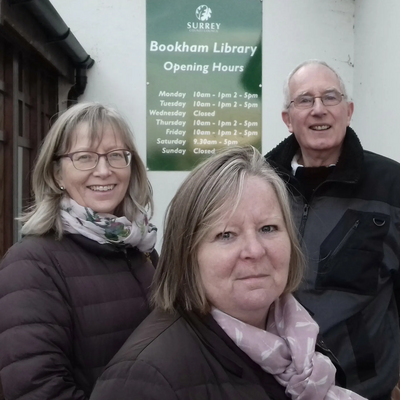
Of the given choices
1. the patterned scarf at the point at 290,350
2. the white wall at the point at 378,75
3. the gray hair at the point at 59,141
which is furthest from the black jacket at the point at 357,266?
the white wall at the point at 378,75

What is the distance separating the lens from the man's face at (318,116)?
197 cm

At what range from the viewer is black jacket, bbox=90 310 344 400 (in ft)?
3.31

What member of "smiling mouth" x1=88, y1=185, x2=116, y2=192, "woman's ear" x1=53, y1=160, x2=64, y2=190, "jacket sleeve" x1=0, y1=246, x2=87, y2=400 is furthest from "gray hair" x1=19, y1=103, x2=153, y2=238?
"jacket sleeve" x1=0, y1=246, x2=87, y2=400

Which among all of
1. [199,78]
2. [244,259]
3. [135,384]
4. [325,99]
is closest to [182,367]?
[135,384]

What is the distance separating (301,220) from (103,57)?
2726mm

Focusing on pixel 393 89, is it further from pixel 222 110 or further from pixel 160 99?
pixel 160 99

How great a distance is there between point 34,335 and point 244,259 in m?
0.60

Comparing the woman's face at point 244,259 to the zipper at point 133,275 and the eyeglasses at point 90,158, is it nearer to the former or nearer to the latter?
the zipper at point 133,275

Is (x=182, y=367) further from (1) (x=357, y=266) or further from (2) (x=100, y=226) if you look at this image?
(1) (x=357, y=266)

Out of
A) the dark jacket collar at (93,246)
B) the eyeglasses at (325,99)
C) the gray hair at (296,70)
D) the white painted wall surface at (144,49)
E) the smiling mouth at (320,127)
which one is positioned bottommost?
the dark jacket collar at (93,246)

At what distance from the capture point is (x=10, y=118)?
3.03 m

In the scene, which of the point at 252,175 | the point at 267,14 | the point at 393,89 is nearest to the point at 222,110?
the point at 267,14

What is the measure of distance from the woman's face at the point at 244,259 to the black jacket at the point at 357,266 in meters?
0.70

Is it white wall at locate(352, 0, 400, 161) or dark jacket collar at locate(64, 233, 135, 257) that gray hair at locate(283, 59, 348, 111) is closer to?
dark jacket collar at locate(64, 233, 135, 257)
